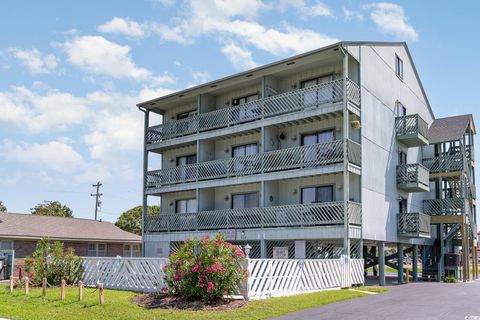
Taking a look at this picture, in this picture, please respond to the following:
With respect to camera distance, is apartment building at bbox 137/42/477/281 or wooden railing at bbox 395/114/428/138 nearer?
apartment building at bbox 137/42/477/281

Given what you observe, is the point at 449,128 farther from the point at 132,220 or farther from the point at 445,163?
the point at 132,220

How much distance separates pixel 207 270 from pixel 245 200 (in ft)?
44.2

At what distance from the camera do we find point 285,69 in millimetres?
26891

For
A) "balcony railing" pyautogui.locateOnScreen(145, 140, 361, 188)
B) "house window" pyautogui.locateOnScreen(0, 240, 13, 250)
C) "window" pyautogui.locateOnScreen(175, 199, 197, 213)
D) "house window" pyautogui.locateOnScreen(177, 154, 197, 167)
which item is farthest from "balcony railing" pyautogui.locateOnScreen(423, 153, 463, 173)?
"house window" pyautogui.locateOnScreen(0, 240, 13, 250)

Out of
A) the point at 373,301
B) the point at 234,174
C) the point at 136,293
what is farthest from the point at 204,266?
the point at 234,174

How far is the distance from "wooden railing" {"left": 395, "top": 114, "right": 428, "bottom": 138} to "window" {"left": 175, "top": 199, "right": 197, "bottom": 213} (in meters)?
12.6

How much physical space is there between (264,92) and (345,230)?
28.3 feet

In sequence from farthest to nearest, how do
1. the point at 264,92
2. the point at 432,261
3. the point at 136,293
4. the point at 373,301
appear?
the point at 432,261 → the point at 264,92 → the point at 136,293 → the point at 373,301

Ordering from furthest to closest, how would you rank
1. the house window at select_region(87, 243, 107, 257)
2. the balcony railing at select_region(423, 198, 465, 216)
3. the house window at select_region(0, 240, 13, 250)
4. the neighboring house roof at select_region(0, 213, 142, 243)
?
1. the house window at select_region(87, 243, 107, 257)
2. the neighboring house roof at select_region(0, 213, 142, 243)
3. the house window at select_region(0, 240, 13, 250)
4. the balcony railing at select_region(423, 198, 465, 216)

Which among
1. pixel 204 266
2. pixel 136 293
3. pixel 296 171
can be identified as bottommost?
pixel 136 293

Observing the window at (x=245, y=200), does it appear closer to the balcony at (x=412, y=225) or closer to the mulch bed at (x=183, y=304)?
the balcony at (x=412, y=225)

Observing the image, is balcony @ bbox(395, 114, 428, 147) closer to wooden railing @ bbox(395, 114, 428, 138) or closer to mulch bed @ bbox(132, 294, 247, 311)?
wooden railing @ bbox(395, 114, 428, 138)

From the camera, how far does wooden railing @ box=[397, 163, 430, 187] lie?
93.3 feet

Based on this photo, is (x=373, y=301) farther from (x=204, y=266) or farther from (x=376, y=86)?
(x=376, y=86)
